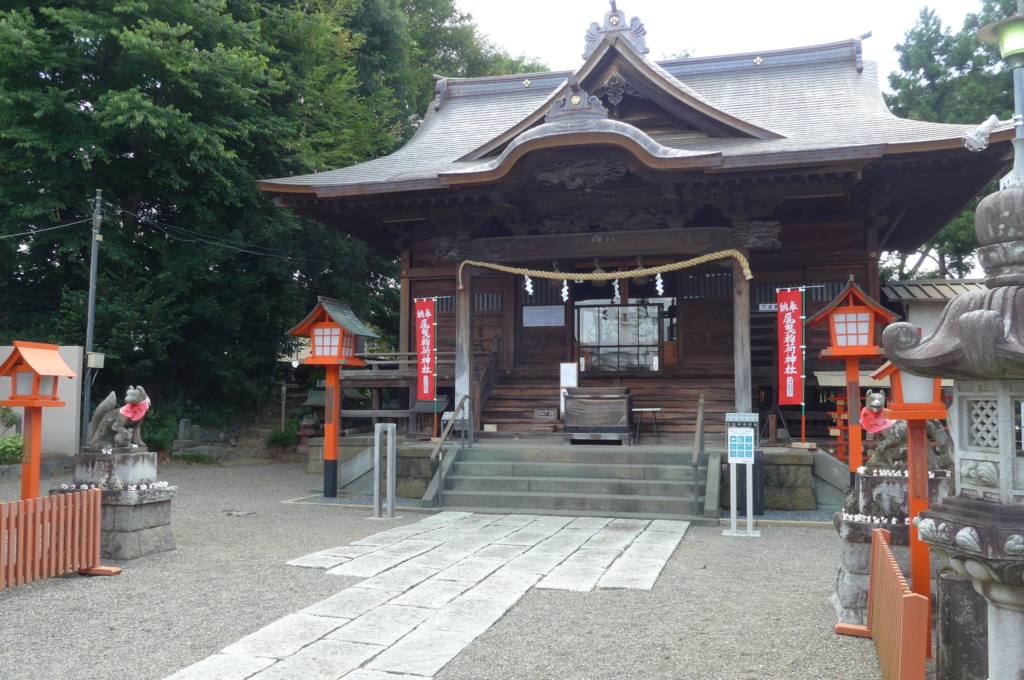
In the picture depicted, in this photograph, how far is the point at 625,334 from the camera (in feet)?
42.0

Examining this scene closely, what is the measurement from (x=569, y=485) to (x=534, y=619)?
454 centimetres

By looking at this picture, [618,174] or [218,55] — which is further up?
[218,55]

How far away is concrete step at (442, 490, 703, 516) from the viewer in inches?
340

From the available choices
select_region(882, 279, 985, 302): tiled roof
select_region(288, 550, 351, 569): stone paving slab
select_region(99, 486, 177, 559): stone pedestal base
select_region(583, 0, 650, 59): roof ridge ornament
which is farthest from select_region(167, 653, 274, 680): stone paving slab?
select_region(882, 279, 985, 302): tiled roof

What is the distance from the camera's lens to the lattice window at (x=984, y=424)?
2.96 metres

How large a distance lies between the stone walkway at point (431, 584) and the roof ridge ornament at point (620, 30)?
7.56 meters

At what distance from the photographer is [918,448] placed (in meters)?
4.07

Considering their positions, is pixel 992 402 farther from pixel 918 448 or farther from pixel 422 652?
pixel 422 652

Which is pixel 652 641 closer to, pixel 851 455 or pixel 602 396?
pixel 851 455

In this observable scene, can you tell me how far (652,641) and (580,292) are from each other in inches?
365

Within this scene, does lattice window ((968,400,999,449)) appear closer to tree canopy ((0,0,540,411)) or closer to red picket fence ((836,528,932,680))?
red picket fence ((836,528,932,680))

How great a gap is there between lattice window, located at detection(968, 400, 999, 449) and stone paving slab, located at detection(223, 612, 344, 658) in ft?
11.8

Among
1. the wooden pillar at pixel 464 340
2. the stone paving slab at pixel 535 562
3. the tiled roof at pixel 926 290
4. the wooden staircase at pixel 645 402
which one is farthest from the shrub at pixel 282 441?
the tiled roof at pixel 926 290

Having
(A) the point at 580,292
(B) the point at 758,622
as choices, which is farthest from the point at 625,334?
(B) the point at 758,622
